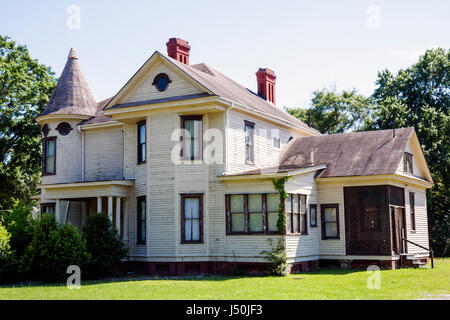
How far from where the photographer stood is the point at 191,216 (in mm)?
21922

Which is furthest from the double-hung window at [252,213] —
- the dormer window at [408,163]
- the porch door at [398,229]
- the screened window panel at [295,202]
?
the dormer window at [408,163]

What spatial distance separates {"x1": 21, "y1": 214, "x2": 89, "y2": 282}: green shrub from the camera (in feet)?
62.7

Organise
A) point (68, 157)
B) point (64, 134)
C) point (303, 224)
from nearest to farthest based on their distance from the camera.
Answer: point (303, 224) → point (68, 157) → point (64, 134)

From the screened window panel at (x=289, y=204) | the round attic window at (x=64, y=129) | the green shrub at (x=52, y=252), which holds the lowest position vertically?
the green shrub at (x=52, y=252)

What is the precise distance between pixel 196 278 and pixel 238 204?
3387 millimetres

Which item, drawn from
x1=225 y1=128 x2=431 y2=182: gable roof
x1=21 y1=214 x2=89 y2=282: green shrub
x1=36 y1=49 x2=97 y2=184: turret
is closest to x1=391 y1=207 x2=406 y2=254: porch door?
x1=225 y1=128 x2=431 y2=182: gable roof

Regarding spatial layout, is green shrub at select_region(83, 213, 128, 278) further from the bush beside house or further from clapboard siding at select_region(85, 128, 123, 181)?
clapboard siding at select_region(85, 128, 123, 181)

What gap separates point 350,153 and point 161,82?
348 inches

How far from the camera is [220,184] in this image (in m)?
21.8

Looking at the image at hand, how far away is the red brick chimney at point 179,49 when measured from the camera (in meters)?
26.0

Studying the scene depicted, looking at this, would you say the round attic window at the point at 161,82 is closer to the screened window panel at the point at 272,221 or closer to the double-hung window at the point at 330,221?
the screened window panel at the point at 272,221

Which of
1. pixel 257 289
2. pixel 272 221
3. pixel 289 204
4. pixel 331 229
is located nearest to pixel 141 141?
pixel 272 221

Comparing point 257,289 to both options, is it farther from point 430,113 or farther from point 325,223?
point 430,113

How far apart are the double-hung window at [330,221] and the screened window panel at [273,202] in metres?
3.71
